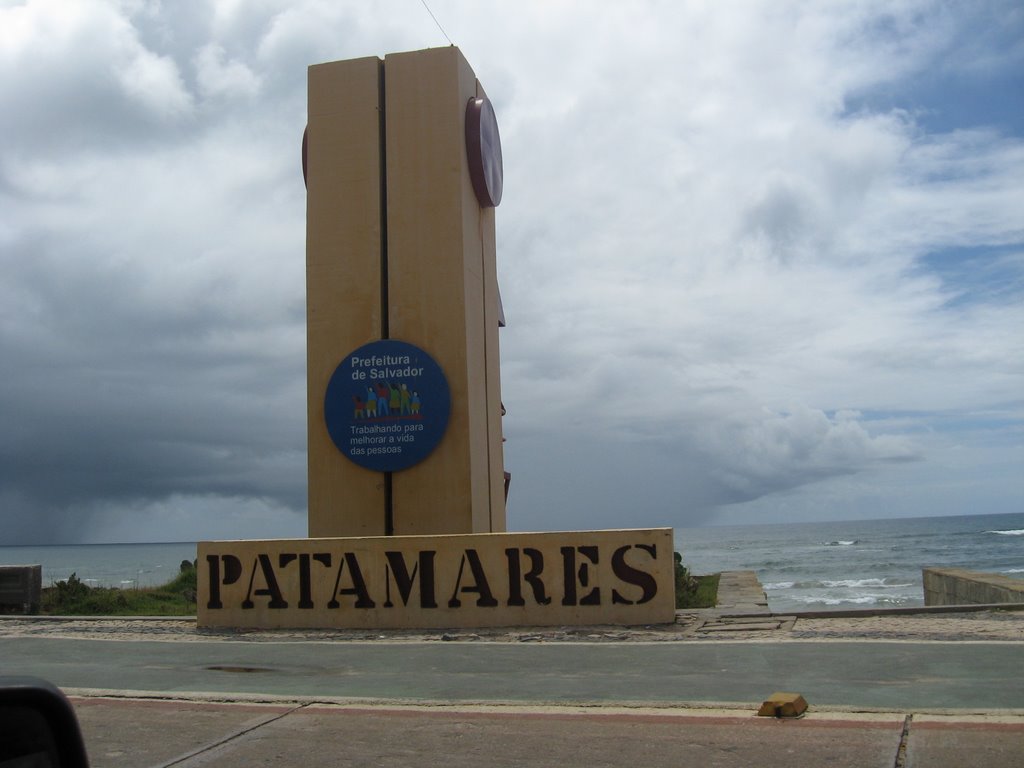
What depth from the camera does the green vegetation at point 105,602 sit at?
56.9 feet

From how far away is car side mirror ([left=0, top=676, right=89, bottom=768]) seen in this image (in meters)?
1.92

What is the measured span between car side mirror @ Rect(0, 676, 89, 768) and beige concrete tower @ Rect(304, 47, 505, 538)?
11.3 m

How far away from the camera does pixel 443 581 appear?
11.4m

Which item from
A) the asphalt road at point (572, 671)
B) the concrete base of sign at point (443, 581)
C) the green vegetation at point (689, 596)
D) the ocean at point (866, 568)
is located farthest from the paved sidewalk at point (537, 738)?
the ocean at point (866, 568)

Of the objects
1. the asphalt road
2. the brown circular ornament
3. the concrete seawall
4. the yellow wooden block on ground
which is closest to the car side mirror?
the yellow wooden block on ground

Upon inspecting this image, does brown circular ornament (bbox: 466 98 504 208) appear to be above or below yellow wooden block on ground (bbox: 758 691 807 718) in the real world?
above

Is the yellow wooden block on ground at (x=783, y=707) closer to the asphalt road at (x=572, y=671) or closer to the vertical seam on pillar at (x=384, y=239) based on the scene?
the asphalt road at (x=572, y=671)

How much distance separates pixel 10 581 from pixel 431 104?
32.2 ft

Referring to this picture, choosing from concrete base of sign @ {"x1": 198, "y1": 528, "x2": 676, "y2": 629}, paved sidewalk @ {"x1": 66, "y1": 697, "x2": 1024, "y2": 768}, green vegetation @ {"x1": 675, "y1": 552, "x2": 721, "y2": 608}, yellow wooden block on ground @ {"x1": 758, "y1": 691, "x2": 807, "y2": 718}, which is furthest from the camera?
green vegetation @ {"x1": 675, "y1": 552, "x2": 721, "y2": 608}

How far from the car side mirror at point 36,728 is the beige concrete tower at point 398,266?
11.3 m

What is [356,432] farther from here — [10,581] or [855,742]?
[855,742]

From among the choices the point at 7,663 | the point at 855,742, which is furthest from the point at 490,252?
the point at 855,742

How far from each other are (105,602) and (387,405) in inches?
310

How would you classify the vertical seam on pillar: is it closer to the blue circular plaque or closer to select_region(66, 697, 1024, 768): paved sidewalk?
the blue circular plaque
